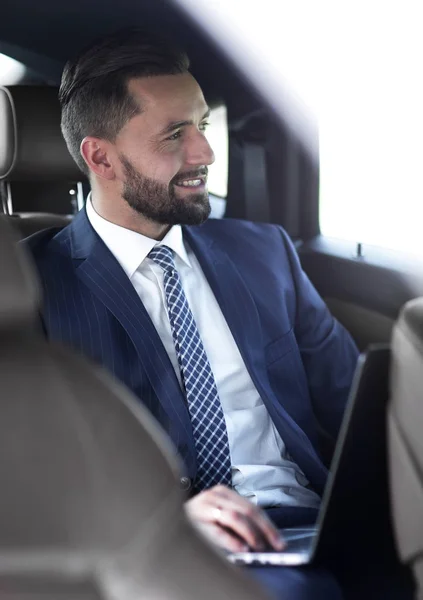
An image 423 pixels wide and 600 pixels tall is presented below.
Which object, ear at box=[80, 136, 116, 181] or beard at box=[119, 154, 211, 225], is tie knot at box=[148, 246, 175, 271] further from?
ear at box=[80, 136, 116, 181]

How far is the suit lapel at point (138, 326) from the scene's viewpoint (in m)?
1.67

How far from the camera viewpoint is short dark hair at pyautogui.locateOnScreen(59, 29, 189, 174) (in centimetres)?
199

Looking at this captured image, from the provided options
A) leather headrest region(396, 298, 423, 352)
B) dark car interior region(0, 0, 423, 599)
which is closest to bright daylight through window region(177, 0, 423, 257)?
dark car interior region(0, 0, 423, 599)

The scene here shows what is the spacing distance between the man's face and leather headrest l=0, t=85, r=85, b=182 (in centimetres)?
28

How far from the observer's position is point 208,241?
1988 millimetres

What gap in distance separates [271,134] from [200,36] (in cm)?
37

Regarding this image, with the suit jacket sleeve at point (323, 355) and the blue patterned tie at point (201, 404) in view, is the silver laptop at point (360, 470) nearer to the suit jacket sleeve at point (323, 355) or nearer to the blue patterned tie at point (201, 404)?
the blue patterned tie at point (201, 404)

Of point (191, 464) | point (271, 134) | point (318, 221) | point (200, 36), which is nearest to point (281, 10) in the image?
point (200, 36)

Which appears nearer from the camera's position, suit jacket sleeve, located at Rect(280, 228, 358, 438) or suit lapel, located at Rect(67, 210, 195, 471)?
suit lapel, located at Rect(67, 210, 195, 471)

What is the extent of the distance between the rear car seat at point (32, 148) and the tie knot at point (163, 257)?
0.48 metres

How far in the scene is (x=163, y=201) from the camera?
1945mm

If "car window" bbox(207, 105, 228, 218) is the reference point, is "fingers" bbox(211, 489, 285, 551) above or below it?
below

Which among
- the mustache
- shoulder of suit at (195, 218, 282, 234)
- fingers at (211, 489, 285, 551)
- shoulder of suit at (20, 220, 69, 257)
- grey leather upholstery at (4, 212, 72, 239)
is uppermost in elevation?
the mustache

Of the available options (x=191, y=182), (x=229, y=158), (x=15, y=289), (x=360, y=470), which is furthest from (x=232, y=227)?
(x=15, y=289)
